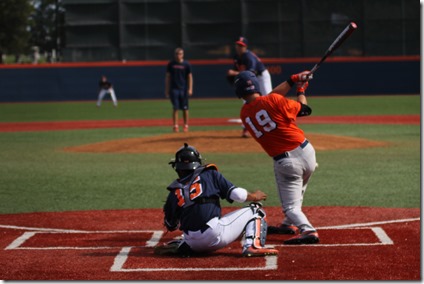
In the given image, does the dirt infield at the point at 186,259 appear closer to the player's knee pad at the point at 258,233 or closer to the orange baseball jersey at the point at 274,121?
the player's knee pad at the point at 258,233

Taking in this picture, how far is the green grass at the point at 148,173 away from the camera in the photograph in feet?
38.7

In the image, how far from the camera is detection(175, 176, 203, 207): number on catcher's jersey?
767 cm

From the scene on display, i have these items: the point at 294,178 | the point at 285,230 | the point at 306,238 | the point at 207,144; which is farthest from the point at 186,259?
the point at 207,144

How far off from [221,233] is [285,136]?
3.95ft

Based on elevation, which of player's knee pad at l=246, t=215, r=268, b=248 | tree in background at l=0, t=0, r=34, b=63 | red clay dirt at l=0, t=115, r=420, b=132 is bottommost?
player's knee pad at l=246, t=215, r=268, b=248

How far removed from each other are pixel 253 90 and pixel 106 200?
13.9ft

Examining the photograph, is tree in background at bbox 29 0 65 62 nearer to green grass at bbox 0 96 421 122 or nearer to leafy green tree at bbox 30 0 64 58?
leafy green tree at bbox 30 0 64 58

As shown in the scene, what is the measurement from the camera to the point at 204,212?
7.70 meters

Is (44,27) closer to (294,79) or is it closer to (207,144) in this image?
(207,144)

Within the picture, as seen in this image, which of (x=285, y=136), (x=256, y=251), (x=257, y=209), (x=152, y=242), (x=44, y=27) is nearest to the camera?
(x=256, y=251)

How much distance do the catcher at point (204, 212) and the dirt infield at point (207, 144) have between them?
8.75 metres

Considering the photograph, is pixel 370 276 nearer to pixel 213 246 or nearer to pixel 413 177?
pixel 213 246

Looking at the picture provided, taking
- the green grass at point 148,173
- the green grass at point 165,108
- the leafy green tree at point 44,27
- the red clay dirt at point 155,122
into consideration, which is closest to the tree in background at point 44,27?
the leafy green tree at point 44,27

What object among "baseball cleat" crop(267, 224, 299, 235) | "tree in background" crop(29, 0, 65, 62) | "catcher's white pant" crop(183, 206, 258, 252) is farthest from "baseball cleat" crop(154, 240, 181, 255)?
"tree in background" crop(29, 0, 65, 62)
